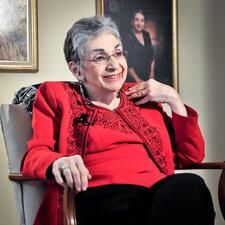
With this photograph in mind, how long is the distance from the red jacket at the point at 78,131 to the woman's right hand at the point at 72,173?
0.18 meters

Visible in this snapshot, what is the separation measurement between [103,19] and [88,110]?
35 cm

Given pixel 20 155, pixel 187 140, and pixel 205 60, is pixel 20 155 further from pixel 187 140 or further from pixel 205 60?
pixel 205 60

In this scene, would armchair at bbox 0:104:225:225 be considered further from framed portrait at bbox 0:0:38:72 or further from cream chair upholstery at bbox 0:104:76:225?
framed portrait at bbox 0:0:38:72

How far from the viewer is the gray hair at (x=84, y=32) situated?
173 centimetres

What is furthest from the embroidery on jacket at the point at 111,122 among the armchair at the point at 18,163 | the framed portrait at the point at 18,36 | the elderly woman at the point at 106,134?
the framed portrait at the point at 18,36

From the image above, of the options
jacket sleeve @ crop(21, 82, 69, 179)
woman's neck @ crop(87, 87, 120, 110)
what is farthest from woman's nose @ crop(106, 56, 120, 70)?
jacket sleeve @ crop(21, 82, 69, 179)

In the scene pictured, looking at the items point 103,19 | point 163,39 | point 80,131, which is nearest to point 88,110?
point 80,131

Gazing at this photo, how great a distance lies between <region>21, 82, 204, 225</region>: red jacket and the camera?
1.62m

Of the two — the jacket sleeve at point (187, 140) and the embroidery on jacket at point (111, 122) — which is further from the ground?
the embroidery on jacket at point (111, 122)

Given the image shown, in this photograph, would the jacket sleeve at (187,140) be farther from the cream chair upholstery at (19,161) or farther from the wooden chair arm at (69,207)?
the wooden chair arm at (69,207)

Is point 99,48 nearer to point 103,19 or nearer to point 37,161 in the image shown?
point 103,19

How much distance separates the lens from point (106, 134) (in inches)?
65.2

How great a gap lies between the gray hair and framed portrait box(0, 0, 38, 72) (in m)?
0.70

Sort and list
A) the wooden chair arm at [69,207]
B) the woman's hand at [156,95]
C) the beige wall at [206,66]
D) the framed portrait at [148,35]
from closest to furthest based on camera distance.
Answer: the wooden chair arm at [69,207] → the woman's hand at [156,95] → the framed portrait at [148,35] → the beige wall at [206,66]
